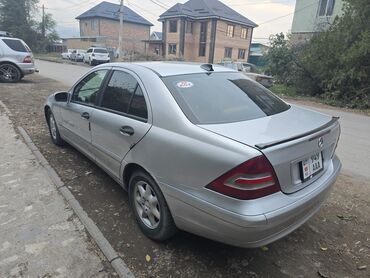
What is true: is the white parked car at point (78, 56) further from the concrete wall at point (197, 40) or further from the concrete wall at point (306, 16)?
the concrete wall at point (306, 16)

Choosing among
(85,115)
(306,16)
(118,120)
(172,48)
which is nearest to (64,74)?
(85,115)

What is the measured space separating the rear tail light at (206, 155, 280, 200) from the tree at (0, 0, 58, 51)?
2308 inches

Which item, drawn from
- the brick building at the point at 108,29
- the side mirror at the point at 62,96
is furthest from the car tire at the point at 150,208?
the brick building at the point at 108,29

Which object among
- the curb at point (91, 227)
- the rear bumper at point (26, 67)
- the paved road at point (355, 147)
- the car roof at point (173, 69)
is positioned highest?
the car roof at point (173, 69)

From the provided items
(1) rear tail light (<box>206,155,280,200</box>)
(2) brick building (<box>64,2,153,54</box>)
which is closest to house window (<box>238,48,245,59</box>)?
(2) brick building (<box>64,2,153,54</box>)

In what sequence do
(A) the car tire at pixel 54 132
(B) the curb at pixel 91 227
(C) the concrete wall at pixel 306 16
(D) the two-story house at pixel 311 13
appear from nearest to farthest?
1. (B) the curb at pixel 91 227
2. (A) the car tire at pixel 54 132
3. (D) the two-story house at pixel 311 13
4. (C) the concrete wall at pixel 306 16

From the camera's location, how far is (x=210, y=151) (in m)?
2.25

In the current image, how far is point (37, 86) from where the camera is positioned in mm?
12859

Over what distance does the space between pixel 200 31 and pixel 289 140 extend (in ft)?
135

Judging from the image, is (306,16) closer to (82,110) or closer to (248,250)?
(82,110)

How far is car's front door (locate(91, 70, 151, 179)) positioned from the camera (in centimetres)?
295

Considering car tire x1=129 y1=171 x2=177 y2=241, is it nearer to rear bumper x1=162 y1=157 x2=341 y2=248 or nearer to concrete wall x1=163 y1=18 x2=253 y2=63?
rear bumper x1=162 y1=157 x2=341 y2=248

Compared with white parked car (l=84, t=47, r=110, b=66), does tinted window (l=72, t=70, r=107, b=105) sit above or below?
above

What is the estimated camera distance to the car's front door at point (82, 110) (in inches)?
154
